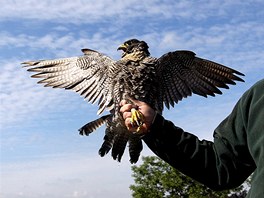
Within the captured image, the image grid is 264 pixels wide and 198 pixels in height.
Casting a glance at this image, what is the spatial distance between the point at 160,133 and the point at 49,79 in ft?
16.1

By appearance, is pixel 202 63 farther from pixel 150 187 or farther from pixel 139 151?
pixel 150 187

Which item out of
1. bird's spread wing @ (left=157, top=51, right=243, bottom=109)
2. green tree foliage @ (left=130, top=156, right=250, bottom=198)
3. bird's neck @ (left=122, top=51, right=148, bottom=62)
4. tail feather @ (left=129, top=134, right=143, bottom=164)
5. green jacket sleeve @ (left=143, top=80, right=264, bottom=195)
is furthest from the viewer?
green tree foliage @ (left=130, top=156, right=250, bottom=198)

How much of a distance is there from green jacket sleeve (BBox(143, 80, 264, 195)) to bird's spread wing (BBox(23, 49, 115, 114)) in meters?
4.72

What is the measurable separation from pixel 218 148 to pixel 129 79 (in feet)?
15.5

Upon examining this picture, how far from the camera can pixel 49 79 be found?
7.69 m

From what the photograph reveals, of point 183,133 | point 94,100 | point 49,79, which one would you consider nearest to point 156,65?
point 94,100

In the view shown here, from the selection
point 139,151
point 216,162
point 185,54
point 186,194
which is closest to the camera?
point 216,162

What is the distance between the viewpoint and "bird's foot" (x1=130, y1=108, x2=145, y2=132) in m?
2.87

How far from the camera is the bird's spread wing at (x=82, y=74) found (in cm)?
777

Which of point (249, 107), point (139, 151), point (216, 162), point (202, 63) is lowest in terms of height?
point (216, 162)

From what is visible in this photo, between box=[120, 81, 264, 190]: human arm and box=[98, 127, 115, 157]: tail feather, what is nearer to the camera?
box=[120, 81, 264, 190]: human arm

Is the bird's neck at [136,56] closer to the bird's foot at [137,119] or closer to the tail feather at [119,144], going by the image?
the tail feather at [119,144]

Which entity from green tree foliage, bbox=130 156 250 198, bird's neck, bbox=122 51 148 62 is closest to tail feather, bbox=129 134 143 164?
bird's neck, bbox=122 51 148 62

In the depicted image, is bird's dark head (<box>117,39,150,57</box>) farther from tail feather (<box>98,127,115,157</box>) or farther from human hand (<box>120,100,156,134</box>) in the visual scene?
human hand (<box>120,100,156,134</box>)
